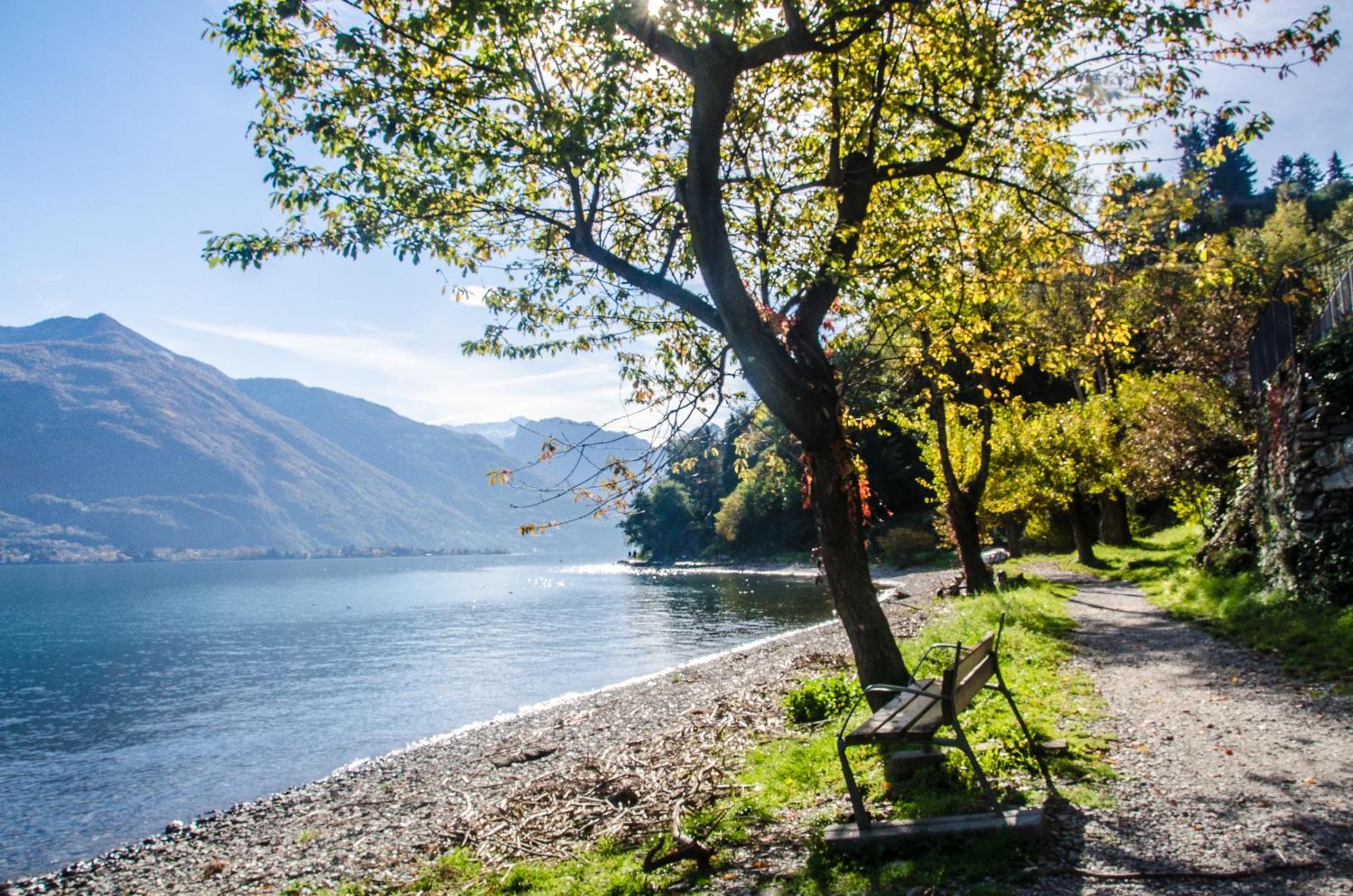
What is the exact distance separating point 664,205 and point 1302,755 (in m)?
9.12

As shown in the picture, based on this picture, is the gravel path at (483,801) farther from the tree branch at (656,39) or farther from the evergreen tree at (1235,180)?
the evergreen tree at (1235,180)

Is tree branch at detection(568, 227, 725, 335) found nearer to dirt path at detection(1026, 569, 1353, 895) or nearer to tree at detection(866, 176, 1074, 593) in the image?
tree at detection(866, 176, 1074, 593)

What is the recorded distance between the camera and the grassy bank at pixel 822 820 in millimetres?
5398

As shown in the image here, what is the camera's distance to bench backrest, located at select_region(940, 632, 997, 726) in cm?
583

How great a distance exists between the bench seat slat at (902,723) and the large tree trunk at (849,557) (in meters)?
1.76

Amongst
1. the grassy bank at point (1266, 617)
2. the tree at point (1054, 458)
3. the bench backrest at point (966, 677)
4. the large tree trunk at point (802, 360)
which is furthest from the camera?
the tree at point (1054, 458)

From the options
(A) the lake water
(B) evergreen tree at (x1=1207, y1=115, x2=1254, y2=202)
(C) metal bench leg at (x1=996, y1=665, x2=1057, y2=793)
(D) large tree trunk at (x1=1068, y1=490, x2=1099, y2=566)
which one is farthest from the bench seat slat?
(B) evergreen tree at (x1=1207, y1=115, x2=1254, y2=202)

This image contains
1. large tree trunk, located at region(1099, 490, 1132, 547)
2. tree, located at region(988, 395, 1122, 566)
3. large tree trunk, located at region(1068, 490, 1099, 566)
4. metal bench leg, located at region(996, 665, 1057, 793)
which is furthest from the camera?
large tree trunk, located at region(1099, 490, 1132, 547)

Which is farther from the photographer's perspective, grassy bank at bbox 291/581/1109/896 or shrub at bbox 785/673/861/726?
shrub at bbox 785/673/861/726

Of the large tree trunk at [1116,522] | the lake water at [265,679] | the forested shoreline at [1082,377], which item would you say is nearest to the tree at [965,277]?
the forested shoreline at [1082,377]

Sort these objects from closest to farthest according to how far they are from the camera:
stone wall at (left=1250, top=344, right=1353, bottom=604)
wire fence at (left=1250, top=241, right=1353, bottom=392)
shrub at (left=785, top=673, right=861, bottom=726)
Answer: shrub at (left=785, top=673, right=861, bottom=726), stone wall at (left=1250, top=344, right=1353, bottom=604), wire fence at (left=1250, top=241, right=1353, bottom=392)

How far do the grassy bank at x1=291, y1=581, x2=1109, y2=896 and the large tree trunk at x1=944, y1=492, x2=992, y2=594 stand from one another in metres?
13.4

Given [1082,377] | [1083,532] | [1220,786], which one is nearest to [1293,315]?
[1082,377]

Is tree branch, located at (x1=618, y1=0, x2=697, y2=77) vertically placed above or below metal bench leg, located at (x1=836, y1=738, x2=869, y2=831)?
above
